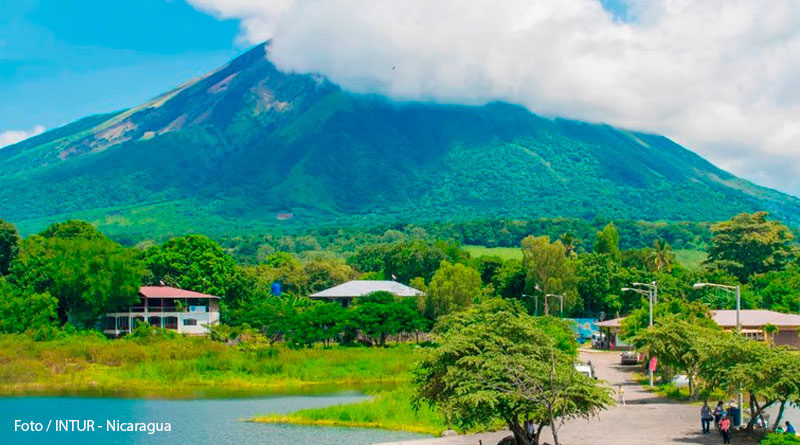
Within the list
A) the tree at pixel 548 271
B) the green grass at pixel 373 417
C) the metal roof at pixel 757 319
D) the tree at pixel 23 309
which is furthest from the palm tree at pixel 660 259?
the green grass at pixel 373 417

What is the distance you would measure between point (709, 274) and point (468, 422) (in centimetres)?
8033

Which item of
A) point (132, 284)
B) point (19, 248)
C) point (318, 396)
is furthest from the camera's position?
point (19, 248)

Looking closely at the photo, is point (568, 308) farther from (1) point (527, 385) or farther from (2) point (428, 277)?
(1) point (527, 385)

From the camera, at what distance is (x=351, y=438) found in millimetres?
32219

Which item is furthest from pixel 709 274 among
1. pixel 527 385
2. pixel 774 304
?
pixel 527 385

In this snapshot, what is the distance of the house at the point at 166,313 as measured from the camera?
7331 cm

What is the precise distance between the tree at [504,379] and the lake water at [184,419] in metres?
6.40

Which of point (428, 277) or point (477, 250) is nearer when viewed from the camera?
point (428, 277)

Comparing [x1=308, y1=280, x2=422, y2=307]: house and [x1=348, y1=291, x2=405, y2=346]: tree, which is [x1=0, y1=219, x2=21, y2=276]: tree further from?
[x1=308, y1=280, x2=422, y2=307]: house

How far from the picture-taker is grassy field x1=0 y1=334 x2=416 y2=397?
161ft

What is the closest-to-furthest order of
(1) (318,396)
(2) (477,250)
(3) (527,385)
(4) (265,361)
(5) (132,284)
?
1. (3) (527,385)
2. (1) (318,396)
3. (4) (265,361)
4. (5) (132,284)
5. (2) (477,250)

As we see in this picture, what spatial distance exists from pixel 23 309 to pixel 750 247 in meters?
82.9

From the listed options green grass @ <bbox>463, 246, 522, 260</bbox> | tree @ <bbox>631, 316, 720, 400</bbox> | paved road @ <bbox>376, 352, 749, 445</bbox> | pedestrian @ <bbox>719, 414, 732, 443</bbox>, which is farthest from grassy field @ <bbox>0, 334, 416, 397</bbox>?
green grass @ <bbox>463, 246, 522, 260</bbox>

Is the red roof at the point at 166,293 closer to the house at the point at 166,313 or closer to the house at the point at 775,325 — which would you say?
the house at the point at 166,313
